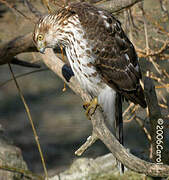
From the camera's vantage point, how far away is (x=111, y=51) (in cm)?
266

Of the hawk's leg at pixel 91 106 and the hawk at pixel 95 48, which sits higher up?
the hawk at pixel 95 48

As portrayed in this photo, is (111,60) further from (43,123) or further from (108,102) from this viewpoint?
(43,123)

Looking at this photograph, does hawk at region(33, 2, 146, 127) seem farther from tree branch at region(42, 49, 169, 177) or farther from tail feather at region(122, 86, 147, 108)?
tree branch at region(42, 49, 169, 177)

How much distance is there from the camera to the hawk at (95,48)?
2574 mm

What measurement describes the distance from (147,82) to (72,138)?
278 centimetres

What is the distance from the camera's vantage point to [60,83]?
6.43 m

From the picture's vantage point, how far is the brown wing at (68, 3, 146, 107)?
2.59 m

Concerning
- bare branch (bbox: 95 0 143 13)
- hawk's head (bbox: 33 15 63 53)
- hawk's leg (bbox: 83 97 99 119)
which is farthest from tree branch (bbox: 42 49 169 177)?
bare branch (bbox: 95 0 143 13)

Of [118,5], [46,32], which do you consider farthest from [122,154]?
[118,5]

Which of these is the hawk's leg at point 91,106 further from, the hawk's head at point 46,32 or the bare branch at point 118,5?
the bare branch at point 118,5

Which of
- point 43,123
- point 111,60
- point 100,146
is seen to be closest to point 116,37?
point 111,60

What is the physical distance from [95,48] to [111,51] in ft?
0.42

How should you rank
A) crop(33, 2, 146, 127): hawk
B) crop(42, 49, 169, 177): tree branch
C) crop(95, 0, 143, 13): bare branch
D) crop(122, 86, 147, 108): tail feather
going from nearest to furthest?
crop(42, 49, 169, 177): tree branch
crop(33, 2, 146, 127): hawk
crop(122, 86, 147, 108): tail feather
crop(95, 0, 143, 13): bare branch

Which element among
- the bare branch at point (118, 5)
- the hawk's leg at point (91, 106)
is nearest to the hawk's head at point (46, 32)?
the hawk's leg at point (91, 106)
